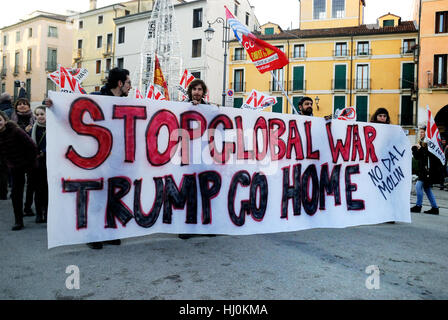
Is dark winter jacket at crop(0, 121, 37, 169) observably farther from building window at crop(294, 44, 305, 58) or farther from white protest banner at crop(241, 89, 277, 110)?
building window at crop(294, 44, 305, 58)

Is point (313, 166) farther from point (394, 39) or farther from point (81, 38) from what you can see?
point (81, 38)

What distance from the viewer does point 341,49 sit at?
3350 centimetres

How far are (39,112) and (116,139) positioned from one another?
8.08ft

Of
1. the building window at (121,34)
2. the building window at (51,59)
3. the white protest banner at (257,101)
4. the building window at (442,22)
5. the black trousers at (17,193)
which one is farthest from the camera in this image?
the building window at (51,59)

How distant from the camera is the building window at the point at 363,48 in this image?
32.8m

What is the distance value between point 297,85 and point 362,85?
17.3 ft

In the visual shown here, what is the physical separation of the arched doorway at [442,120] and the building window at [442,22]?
16.9 ft

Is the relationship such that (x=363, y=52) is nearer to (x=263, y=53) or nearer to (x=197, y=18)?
(x=197, y=18)

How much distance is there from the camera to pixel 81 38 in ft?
144

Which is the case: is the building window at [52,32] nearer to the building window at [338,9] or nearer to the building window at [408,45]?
the building window at [338,9]

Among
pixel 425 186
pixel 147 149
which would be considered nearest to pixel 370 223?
pixel 425 186

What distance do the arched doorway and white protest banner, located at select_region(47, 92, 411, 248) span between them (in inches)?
998

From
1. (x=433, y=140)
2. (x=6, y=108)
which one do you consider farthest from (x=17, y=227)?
(x=433, y=140)

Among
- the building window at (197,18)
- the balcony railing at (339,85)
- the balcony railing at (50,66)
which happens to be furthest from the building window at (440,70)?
the balcony railing at (50,66)
